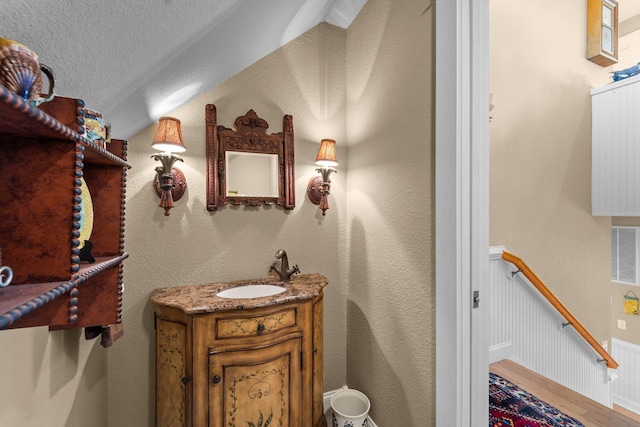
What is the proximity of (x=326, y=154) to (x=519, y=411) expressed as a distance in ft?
6.51

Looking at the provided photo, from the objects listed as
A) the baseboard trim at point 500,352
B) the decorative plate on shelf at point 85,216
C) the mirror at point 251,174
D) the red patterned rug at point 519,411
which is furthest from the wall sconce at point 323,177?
the baseboard trim at point 500,352

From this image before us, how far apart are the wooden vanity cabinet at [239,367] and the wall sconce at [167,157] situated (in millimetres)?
601

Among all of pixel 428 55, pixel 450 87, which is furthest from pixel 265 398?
pixel 428 55

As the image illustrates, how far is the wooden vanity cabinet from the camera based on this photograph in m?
1.24

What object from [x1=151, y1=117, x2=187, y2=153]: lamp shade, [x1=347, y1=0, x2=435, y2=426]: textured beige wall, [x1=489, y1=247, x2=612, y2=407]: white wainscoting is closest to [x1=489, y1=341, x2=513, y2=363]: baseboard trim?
[x1=489, y1=247, x2=612, y2=407]: white wainscoting

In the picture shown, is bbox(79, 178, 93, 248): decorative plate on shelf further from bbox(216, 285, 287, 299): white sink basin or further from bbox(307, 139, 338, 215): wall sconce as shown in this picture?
bbox(307, 139, 338, 215): wall sconce

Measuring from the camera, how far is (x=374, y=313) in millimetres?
1728

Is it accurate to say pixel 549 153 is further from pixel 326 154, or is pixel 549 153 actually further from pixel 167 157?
pixel 167 157

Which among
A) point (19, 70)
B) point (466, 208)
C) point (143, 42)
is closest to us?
point (19, 70)

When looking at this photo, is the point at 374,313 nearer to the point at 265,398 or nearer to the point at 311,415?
the point at 311,415

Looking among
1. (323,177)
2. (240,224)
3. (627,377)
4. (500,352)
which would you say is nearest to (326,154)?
(323,177)

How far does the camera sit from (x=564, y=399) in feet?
5.96

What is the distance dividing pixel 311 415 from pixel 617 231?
15.1ft

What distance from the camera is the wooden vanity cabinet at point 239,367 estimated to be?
1244 millimetres
